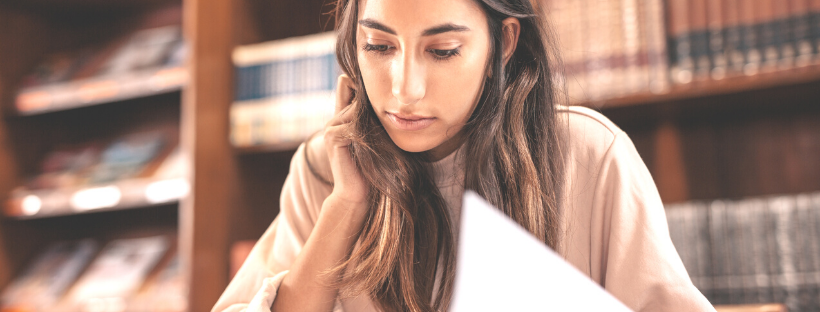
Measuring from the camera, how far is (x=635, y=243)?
0.85 metres

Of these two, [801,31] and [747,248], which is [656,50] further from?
[747,248]

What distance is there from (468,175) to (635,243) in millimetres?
225

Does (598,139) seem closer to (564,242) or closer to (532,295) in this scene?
(564,242)

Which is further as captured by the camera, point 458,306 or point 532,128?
point 532,128

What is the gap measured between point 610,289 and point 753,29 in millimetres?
897

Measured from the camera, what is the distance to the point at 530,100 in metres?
0.94

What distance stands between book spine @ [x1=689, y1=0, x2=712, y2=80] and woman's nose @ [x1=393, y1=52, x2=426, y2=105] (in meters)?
0.92

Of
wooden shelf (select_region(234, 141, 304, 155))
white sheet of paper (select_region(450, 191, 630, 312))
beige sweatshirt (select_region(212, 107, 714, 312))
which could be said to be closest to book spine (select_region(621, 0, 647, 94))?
beige sweatshirt (select_region(212, 107, 714, 312))

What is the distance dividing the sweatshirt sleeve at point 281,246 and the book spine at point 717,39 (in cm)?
92

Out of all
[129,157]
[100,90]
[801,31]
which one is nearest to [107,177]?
[129,157]

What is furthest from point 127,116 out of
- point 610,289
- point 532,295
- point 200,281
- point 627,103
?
point 532,295

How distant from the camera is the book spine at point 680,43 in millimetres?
1534

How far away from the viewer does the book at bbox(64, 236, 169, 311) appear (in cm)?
211

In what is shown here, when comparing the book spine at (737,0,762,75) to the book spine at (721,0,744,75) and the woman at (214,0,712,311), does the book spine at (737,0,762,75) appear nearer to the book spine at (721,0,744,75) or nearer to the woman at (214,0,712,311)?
the book spine at (721,0,744,75)
